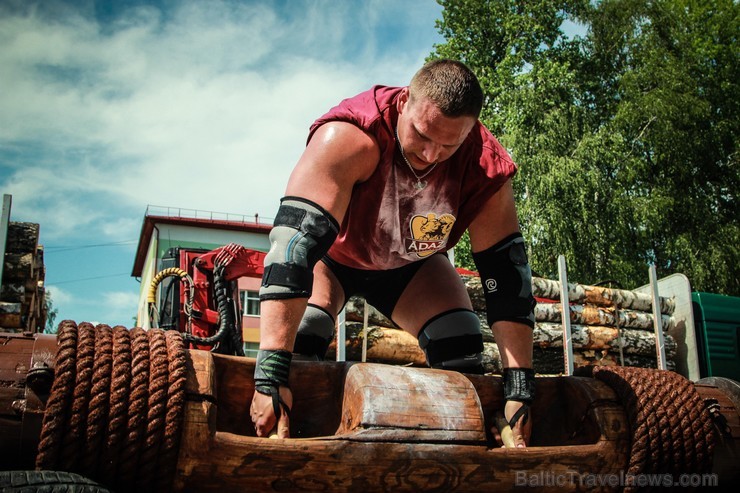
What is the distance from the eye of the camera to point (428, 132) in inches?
91.6

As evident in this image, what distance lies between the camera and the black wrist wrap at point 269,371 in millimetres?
2047

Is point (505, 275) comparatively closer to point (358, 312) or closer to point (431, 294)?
point (431, 294)

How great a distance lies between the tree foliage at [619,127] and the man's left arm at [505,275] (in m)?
12.8

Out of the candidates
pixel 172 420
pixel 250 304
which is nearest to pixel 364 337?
pixel 172 420

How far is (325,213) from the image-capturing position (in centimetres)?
224

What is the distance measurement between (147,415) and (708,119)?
18671 millimetres

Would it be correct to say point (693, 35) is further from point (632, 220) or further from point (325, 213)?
point (325, 213)

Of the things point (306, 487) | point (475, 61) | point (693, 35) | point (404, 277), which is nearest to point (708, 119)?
point (693, 35)

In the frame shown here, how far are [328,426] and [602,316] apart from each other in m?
6.42

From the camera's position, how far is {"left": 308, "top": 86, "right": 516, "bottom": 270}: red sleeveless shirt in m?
2.46

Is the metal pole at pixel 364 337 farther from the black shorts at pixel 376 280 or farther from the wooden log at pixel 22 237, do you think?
the wooden log at pixel 22 237

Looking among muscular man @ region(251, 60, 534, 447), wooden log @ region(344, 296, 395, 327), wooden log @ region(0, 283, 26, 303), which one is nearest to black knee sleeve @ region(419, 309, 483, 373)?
muscular man @ region(251, 60, 534, 447)

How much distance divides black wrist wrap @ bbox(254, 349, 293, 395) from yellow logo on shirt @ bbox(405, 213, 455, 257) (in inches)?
31.6

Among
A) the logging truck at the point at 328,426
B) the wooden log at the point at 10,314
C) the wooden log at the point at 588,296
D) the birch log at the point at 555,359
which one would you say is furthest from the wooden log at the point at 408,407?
the wooden log at the point at 10,314
